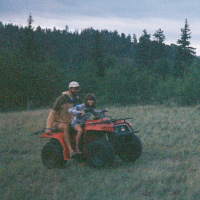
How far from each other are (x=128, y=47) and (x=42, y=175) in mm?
109933

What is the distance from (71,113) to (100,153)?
128 cm

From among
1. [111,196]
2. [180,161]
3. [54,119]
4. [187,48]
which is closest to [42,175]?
[54,119]

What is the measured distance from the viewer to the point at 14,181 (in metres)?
5.26

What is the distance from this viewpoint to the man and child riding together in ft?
19.8

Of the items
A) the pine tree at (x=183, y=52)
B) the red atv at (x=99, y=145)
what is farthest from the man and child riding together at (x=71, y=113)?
the pine tree at (x=183, y=52)

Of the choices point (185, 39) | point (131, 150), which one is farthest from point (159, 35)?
point (131, 150)

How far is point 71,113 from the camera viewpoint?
638cm

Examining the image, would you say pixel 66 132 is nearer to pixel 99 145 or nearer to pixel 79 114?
pixel 79 114

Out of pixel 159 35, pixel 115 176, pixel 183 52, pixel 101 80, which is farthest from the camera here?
pixel 159 35

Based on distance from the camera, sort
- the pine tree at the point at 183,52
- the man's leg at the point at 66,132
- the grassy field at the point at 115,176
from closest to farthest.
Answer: the grassy field at the point at 115,176
the man's leg at the point at 66,132
the pine tree at the point at 183,52

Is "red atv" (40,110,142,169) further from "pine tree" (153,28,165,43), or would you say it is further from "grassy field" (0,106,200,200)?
"pine tree" (153,28,165,43)

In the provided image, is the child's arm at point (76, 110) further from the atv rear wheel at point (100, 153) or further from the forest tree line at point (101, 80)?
the forest tree line at point (101, 80)

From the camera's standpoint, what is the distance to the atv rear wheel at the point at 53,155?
6.13 meters

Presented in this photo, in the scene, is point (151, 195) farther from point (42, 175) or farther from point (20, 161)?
point (20, 161)
